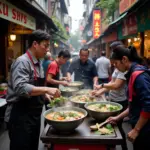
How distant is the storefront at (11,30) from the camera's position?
618 centimetres

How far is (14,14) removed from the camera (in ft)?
21.8

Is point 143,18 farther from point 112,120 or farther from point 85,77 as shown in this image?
point 112,120

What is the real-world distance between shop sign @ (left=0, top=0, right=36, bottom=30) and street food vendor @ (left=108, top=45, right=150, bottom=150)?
380cm

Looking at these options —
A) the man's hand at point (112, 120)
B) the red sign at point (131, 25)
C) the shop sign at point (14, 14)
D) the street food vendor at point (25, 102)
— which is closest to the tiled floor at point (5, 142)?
the street food vendor at point (25, 102)

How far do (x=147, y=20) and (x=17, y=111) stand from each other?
196 inches

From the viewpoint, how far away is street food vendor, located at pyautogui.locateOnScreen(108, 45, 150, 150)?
8.88 feet

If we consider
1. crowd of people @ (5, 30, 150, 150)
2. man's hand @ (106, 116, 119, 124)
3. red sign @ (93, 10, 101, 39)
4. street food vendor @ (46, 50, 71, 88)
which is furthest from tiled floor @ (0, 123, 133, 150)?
A: red sign @ (93, 10, 101, 39)

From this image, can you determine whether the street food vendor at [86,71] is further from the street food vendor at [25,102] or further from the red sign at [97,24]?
the red sign at [97,24]

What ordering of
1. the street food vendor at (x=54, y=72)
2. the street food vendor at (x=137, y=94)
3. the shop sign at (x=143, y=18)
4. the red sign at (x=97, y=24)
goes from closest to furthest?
1. the street food vendor at (x=137, y=94)
2. the street food vendor at (x=54, y=72)
3. the shop sign at (x=143, y=18)
4. the red sign at (x=97, y=24)

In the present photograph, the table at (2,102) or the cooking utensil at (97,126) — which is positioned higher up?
the cooking utensil at (97,126)

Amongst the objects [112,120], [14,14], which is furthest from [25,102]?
[14,14]

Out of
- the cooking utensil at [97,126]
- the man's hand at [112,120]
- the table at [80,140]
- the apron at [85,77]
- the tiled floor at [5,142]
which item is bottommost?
the tiled floor at [5,142]

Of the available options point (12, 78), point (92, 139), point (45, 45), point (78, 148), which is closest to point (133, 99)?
point (92, 139)

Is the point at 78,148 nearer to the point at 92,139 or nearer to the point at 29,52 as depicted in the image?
the point at 92,139
